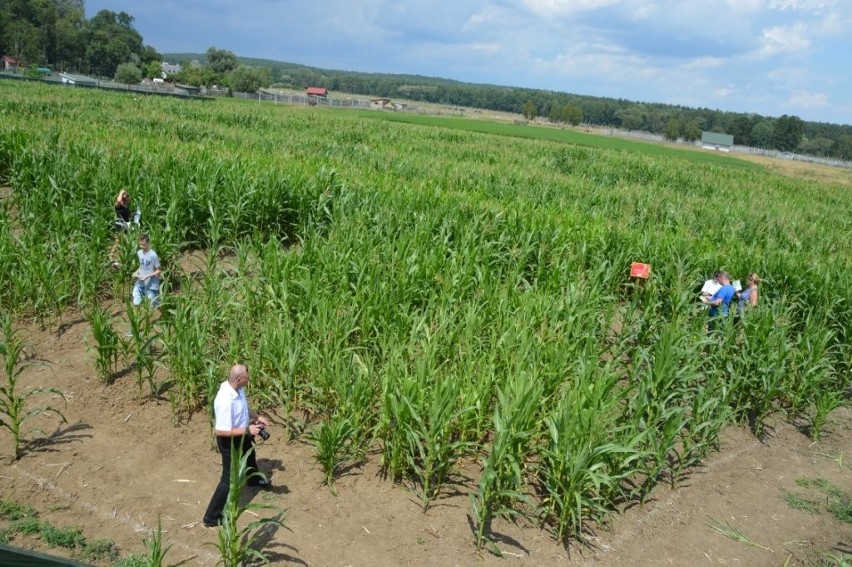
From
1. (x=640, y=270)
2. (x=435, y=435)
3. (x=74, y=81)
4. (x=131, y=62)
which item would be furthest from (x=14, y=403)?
(x=131, y=62)

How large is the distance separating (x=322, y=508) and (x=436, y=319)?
3.07 metres

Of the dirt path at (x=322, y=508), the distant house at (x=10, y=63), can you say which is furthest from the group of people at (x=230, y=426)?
the distant house at (x=10, y=63)

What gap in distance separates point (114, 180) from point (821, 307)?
11.8 metres

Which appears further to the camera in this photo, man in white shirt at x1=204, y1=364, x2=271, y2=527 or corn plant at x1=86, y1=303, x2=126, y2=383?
corn plant at x1=86, y1=303, x2=126, y2=383

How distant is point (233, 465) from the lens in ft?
14.3

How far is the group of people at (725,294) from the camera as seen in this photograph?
9602 mm

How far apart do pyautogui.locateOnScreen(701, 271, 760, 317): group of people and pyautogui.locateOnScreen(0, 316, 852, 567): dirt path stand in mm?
3128

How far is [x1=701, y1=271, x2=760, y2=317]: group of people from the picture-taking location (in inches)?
378

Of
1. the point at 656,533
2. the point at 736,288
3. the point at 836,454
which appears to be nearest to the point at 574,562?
the point at 656,533

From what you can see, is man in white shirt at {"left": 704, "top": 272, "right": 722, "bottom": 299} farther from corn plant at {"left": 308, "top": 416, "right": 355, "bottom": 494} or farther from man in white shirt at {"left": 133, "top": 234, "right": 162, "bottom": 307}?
man in white shirt at {"left": 133, "top": 234, "right": 162, "bottom": 307}

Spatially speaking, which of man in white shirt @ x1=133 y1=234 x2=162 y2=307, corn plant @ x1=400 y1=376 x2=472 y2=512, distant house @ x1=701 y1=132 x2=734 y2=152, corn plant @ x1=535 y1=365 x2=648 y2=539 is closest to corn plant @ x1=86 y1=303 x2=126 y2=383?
man in white shirt @ x1=133 y1=234 x2=162 y2=307

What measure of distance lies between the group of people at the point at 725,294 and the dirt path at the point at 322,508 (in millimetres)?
3128

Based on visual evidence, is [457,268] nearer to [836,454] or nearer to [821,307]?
[836,454]

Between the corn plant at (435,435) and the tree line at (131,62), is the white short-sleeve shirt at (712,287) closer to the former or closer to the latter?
the corn plant at (435,435)
